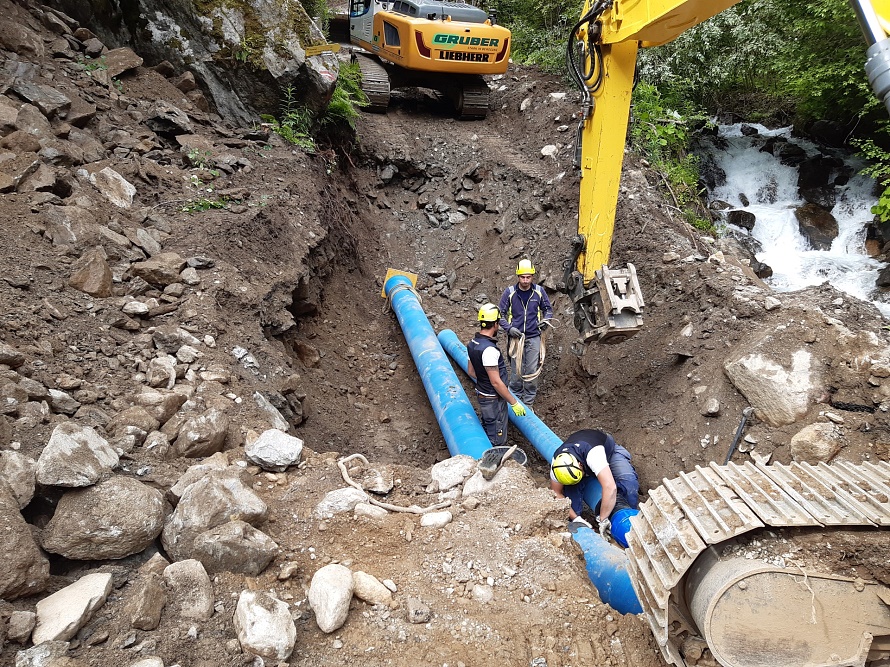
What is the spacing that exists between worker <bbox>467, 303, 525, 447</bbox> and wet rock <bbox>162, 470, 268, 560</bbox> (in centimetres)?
258

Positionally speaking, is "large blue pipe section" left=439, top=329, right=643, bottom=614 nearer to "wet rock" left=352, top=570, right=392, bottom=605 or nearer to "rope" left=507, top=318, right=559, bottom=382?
"wet rock" left=352, top=570, right=392, bottom=605

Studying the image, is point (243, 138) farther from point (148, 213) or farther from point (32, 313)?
point (32, 313)

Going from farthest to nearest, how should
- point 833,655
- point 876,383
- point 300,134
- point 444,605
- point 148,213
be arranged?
point 300,134
point 148,213
point 876,383
point 444,605
point 833,655

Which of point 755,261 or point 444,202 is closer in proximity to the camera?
point 755,261

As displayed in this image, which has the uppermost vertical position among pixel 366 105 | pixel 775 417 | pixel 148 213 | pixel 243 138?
pixel 366 105

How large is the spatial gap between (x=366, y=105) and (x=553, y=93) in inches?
136

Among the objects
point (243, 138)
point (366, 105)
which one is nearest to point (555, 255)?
point (243, 138)

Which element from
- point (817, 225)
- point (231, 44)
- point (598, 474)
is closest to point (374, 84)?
point (231, 44)

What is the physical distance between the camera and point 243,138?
23.3 ft

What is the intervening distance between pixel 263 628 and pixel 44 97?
5.76 m

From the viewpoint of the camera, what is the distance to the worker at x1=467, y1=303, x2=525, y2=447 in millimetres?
5043

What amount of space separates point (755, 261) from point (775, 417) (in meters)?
4.39

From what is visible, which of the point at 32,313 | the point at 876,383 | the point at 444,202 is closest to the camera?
the point at 32,313

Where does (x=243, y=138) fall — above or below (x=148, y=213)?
above
